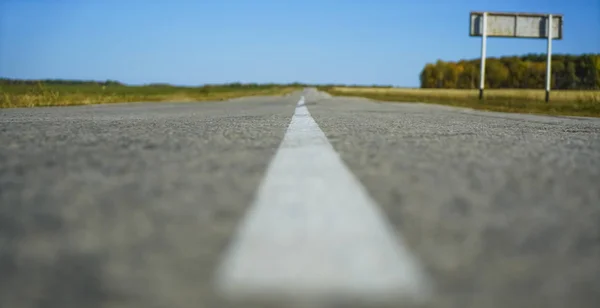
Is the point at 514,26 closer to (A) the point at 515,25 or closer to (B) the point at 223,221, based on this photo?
(A) the point at 515,25

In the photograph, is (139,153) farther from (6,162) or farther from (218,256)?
(218,256)

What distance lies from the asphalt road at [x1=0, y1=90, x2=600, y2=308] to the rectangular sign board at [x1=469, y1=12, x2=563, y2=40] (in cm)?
2703

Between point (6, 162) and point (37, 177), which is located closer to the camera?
point (37, 177)

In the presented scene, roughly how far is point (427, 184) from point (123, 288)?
54.9 inches

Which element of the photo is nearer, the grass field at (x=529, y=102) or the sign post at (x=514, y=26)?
the grass field at (x=529, y=102)

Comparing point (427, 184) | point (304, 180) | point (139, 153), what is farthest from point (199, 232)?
point (139, 153)

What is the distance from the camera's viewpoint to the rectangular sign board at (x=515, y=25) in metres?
27.6

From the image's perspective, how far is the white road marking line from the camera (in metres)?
0.99

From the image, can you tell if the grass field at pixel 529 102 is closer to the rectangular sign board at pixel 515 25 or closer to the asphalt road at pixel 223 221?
the rectangular sign board at pixel 515 25

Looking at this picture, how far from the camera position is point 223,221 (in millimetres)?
1505

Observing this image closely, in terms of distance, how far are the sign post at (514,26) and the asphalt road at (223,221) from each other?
2681 centimetres

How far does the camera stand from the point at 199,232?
1408 mm

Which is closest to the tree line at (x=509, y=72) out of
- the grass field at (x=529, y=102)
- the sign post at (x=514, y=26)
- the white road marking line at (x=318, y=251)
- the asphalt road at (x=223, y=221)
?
the grass field at (x=529, y=102)

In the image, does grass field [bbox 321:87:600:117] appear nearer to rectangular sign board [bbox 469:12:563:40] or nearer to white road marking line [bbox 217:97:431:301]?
rectangular sign board [bbox 469:12:563:40]
